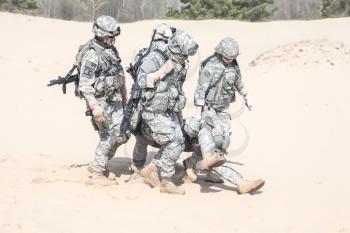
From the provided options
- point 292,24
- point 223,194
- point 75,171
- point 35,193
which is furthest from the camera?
point 292,24

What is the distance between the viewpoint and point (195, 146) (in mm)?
7258

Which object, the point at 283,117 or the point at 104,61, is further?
the point at 283,117

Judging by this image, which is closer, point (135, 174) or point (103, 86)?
point (103, 86)

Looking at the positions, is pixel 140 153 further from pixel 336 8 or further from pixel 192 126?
pixel 336 8

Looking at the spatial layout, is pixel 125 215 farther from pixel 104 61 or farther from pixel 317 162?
pixel 317 162

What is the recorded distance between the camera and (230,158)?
8641 mm

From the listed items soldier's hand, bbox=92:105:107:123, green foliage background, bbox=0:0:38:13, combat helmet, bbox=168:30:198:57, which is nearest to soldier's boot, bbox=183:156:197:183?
soldier's hand, bbox=92:105:107:123

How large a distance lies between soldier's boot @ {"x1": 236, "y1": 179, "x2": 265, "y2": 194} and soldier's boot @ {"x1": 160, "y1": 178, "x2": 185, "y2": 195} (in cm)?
62

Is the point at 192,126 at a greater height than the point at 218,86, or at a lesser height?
lesser

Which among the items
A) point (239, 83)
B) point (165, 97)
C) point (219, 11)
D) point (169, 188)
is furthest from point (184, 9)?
point (169, 188)

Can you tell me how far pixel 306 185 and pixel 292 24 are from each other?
57.2 ft

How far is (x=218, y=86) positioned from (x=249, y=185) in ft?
4.10

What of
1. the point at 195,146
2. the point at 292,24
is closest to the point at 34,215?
the point at 195,146

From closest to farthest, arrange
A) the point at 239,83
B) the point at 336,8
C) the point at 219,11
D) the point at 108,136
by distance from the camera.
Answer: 1. the point at 108,136
2. the point at 239,83
3. the point at 219,11
4. the point at 336,8
